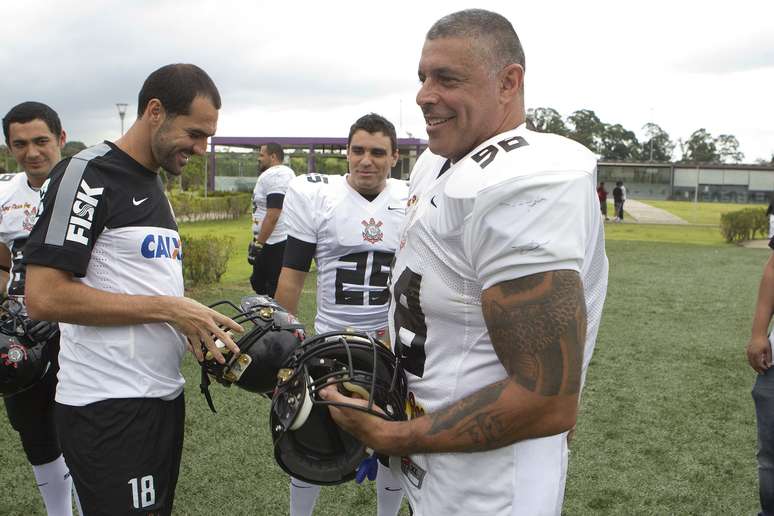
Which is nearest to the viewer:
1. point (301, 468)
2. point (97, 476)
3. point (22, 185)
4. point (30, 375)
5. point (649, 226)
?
point (301, 468)

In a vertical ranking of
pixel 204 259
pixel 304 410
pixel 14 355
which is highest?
pixel 304 410

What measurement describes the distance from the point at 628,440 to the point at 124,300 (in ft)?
13.8

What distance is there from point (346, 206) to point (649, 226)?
26.3 m

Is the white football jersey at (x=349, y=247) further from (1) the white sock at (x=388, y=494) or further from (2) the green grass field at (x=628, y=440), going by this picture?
(2) the green grass field at (x=628, y=440)

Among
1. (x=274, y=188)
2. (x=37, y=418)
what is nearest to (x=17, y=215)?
(x=37, y=418)

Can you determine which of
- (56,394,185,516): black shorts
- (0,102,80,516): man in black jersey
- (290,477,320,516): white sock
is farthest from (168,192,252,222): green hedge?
(56,394,185,516): black shorts

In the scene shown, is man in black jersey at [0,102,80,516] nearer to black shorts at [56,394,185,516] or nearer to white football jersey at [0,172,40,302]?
white football jersey at [0,172,40,302]

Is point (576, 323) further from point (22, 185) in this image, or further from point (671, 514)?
point (22, 185)

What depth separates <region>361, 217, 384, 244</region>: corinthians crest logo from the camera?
397 centimetres

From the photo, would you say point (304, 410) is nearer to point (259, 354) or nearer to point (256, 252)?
point (259, 354)

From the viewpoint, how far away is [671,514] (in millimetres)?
4105

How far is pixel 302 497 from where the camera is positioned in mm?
3541

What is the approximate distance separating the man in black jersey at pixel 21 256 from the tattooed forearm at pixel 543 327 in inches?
97.7

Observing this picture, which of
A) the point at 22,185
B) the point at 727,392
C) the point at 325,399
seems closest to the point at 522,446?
the point at 325,399
